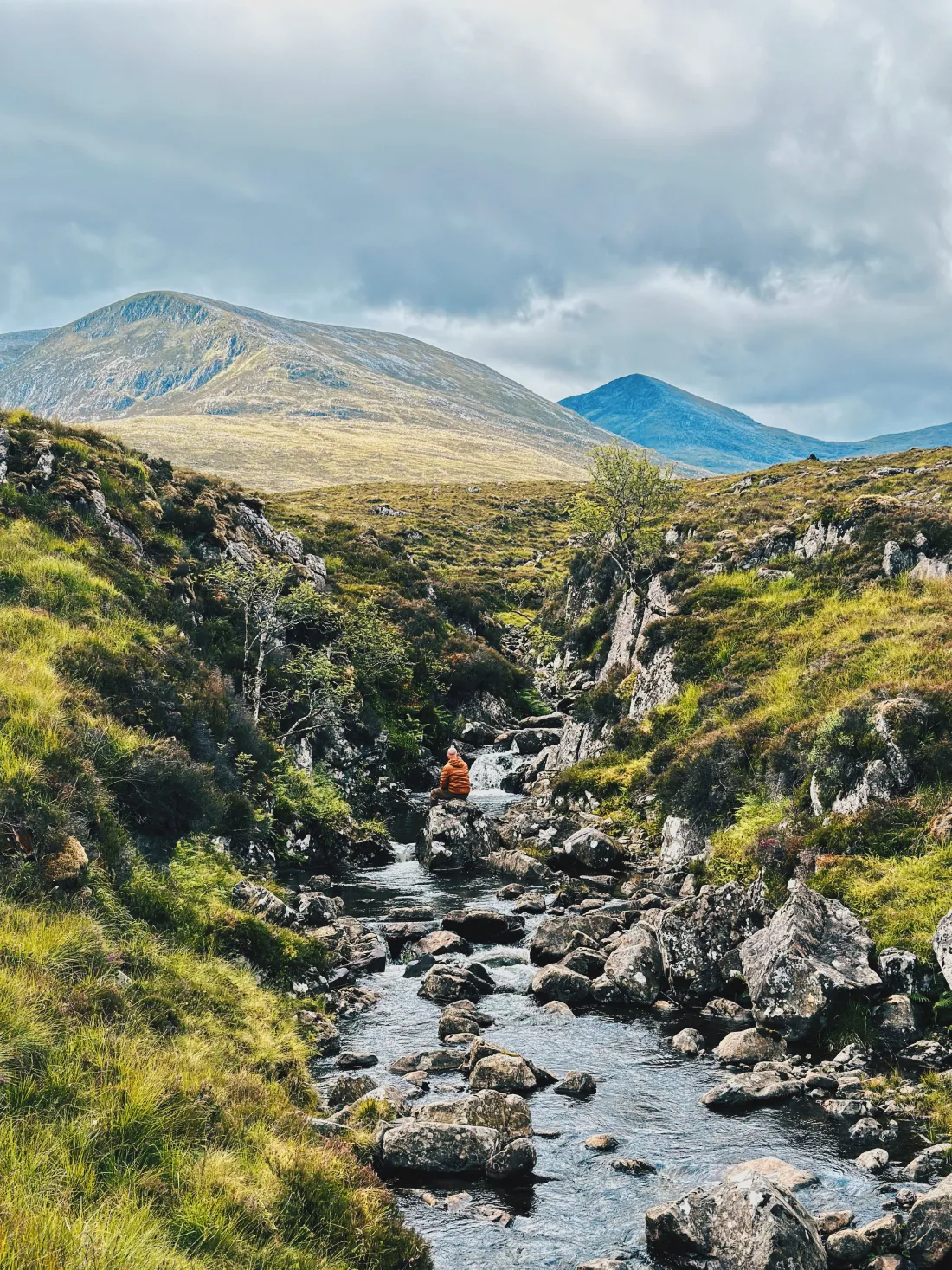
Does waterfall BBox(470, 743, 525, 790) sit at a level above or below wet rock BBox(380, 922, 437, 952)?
above

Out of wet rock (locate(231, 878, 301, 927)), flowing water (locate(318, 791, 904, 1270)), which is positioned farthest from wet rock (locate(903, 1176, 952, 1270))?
wet rock (locate(231, 878, 301, 927))

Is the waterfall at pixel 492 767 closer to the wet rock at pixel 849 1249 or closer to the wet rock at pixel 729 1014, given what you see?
the wet rock at pixel 729 1014

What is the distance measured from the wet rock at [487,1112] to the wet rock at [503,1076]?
1.18 metres

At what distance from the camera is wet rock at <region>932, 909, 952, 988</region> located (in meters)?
16.4

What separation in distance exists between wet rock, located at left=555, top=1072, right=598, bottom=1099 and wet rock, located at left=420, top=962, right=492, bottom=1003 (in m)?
5.21

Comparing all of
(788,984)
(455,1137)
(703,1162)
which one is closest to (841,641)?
(788,984)

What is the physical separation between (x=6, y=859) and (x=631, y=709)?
106 ft

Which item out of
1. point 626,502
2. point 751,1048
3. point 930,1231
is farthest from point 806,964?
point 626,502

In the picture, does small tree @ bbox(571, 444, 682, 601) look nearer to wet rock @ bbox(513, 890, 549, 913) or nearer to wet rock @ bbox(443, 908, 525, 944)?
wet rock @ bbox(513, 890, 549, 913)

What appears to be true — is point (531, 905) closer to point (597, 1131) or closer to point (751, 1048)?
point (751, 1048)

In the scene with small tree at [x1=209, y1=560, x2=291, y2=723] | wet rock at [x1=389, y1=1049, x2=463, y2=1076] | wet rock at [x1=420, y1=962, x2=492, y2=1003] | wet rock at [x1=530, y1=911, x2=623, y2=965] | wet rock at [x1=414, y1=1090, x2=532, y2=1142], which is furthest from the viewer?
small tree at [x1=209, y1=560, x2=291, y2=723]

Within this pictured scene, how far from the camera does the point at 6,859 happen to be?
46.1 feet

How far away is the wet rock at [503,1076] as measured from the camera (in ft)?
51.3

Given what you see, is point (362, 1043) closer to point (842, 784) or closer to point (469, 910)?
point (469, 910)
